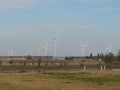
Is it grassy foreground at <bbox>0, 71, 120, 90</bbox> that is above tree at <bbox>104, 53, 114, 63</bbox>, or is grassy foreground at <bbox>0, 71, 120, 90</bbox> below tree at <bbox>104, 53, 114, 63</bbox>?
below

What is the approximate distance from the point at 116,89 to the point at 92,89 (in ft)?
6.82

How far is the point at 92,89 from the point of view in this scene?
32125mm

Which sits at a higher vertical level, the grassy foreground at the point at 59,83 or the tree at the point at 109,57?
the tree at the point at 109,57

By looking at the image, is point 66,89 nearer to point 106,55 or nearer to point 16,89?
point 16,89

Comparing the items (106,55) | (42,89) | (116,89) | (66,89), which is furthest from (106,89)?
(106,55)

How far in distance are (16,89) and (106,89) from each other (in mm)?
7572

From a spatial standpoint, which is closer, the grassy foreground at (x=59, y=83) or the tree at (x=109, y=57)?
the grassy foreground at (x=59, y=83)

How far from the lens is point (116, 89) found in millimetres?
32469

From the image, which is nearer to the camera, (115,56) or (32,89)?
(32,89)

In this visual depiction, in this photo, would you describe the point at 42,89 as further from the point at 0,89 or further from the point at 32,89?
the point at 0,89

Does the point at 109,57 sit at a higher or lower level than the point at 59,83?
higher

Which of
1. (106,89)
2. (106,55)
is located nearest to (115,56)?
(106,55)

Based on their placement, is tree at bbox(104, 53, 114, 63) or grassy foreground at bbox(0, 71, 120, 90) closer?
grassy foreground at bbox(0, 71, 120, 90)

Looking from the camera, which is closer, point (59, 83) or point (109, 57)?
point (59, 83)
